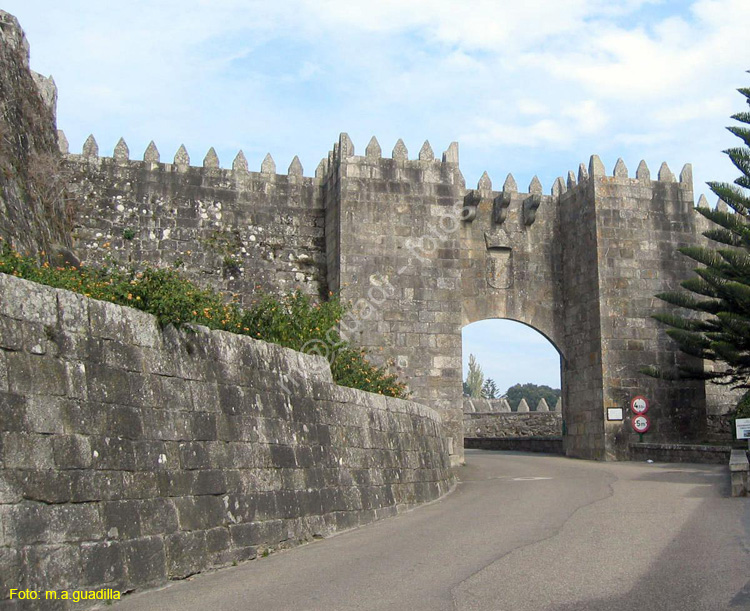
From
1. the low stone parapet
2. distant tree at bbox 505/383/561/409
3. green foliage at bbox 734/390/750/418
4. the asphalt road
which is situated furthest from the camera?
distant tree at bbox 505/383/561/409

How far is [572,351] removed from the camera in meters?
20.0

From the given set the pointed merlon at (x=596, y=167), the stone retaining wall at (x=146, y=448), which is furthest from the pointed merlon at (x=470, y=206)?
the stone retaining wall at (x=146, y=448)

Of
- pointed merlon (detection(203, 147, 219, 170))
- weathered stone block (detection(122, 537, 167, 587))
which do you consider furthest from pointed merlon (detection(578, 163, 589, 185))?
weathered stone block (detection(122, 537, 167, 587))

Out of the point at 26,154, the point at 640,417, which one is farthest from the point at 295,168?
the point at 640,417

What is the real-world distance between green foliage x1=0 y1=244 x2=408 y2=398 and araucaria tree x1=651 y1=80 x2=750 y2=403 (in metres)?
7.26

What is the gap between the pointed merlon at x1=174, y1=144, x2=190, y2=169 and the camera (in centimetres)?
1777

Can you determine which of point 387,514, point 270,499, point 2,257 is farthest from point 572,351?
point 2,257

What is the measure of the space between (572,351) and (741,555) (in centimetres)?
1354

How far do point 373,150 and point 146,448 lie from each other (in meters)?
12.7

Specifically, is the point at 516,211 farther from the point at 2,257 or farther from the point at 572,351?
the point at 2,257

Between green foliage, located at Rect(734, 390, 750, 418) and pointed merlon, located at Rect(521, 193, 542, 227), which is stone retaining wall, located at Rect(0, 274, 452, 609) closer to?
green foliage, located at Rect(734, 390, 750, 418)

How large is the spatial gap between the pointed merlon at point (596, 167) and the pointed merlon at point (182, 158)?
8323 millimetres

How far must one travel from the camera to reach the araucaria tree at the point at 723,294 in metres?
17.7

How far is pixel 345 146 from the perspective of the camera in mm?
17734
